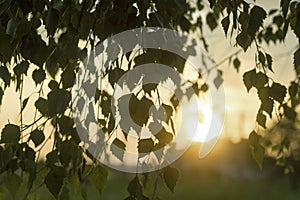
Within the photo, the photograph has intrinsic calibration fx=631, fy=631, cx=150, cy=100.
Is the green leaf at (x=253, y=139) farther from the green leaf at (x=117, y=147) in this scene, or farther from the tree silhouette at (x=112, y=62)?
the green leaf at (x=117, y=147)

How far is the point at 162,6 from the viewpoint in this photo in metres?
1.23

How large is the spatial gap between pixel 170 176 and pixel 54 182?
0.25 m

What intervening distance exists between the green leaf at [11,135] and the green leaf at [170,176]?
0.32m

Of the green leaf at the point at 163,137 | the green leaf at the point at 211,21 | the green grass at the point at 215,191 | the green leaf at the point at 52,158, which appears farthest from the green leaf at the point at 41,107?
the green grass at the point at 215,191

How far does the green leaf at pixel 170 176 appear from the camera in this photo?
4.42 ft

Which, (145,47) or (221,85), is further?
(221,85)

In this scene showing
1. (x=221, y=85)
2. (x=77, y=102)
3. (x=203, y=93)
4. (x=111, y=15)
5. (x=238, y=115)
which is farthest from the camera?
(x=238, y=115)

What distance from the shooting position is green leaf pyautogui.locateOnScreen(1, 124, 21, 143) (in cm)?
132

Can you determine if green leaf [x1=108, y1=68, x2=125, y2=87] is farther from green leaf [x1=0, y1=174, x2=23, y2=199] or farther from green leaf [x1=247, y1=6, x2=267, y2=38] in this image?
green leaf [x1=0, y1=174, x2=23, y2=199]

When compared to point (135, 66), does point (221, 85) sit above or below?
above

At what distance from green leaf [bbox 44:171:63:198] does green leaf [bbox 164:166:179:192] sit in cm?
23

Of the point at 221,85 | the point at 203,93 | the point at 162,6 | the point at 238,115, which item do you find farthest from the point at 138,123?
the point at 238,115

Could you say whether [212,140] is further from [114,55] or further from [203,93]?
[203,93]

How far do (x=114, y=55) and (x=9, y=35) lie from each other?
0.23m
